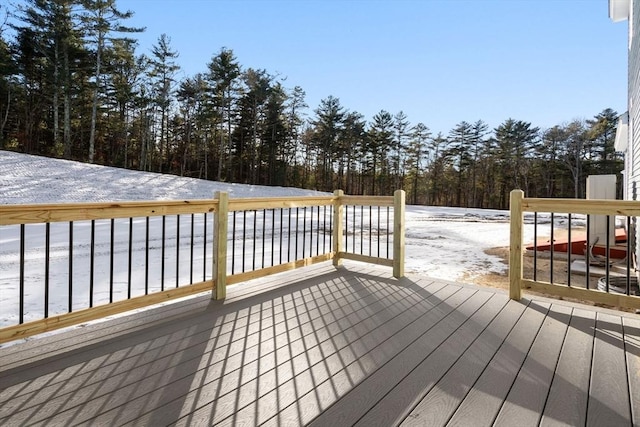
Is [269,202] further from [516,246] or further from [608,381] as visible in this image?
[608,381]

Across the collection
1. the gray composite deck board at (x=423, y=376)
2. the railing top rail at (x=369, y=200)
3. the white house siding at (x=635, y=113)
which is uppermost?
the white house siding at (x=635, y=113)

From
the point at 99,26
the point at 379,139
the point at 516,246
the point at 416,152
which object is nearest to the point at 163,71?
the point at 99,26

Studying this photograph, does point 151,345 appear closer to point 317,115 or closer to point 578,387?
point 578,387

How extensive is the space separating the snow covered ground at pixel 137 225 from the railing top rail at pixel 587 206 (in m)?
2.03

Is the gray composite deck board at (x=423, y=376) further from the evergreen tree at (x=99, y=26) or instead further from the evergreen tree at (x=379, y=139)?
the evergreen tree at (x=379, y=139)

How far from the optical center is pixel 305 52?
2111 centimetres

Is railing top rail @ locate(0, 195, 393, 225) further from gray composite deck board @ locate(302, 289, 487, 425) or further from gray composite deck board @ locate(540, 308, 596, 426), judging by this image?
gray composite deck board @ locate(540, 308, 596, 426)

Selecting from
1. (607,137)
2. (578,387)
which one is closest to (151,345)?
(578,387)

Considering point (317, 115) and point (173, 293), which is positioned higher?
point (317, 115)

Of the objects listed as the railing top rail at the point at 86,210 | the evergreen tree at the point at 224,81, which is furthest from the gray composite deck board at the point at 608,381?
the evergreen tree at the point at 224,81

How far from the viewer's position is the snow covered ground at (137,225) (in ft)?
17.0

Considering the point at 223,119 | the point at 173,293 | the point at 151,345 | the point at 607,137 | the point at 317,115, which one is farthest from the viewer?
the point at 317,115

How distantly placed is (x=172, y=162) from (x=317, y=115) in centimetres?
1139

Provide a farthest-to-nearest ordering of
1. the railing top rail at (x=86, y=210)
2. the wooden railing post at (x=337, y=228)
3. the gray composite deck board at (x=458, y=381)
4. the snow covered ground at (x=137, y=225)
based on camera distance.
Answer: the snow covered ground at (x=137, y=225)
the wooden railing post at (x=337, y=228)
the railing top rail at (x=86, y=210)
the gray composite deck board at (x=458, y=381)
